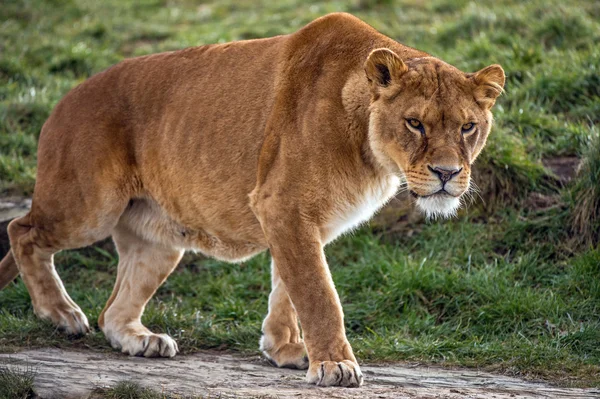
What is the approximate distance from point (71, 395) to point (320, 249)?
1.27m

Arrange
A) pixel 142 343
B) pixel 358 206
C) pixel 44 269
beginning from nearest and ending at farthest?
pixel 358 206, pixel 142 343, pixel 44 269

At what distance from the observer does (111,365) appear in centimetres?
473

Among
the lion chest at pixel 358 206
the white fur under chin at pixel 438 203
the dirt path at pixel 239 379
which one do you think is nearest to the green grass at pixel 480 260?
the dirt path at pixel 239 379

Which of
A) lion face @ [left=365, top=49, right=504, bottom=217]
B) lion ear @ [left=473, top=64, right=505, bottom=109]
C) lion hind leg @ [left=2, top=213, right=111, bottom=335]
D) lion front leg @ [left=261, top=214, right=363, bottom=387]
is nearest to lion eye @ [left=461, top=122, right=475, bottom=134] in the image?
lion face @ [left=365, top=49, right=504, bottom=217]

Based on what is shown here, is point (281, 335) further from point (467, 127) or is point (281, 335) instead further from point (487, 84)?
point (487, 84)

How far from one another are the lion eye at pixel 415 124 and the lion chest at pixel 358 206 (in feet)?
1.25

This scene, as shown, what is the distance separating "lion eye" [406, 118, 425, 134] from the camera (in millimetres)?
4188

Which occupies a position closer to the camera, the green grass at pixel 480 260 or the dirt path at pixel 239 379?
the dirt path at pixel 239 379

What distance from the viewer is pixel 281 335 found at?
198 inches

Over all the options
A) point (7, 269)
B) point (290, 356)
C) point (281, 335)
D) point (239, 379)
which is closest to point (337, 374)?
point (239, 379)

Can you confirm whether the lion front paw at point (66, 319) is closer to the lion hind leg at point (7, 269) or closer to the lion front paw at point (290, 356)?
the lion hind leg at point (7, 269)

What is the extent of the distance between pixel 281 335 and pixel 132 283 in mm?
1035

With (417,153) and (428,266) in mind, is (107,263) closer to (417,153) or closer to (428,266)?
(428,266)

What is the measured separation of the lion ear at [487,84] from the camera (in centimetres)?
434
